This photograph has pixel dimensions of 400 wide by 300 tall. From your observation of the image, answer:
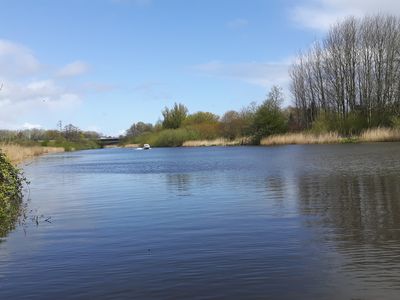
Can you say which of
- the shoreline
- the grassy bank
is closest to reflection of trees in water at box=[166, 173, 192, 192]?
the shoreline

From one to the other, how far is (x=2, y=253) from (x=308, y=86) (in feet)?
223

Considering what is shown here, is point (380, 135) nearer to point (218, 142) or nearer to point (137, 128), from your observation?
point (218, 142)

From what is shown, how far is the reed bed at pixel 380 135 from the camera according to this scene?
49122 mm

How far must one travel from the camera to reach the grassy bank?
49.9 m

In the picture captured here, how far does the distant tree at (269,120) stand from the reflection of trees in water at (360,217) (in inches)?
1989

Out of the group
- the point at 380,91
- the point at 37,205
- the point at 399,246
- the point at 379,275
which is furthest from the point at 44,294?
the point at 380,91

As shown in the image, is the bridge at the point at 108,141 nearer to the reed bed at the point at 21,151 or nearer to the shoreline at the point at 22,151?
the shoreline at the point at 22,151

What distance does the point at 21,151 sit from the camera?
47.5 m

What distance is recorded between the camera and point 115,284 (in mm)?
6438

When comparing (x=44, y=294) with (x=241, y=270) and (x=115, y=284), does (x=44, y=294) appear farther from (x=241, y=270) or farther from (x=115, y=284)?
(x=241, y=270)

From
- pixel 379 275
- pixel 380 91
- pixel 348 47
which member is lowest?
pixel 379 275

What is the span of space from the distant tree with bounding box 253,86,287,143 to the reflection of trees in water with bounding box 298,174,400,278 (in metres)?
50.5

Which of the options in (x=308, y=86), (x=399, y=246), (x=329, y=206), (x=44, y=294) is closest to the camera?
(x=44, y=294)

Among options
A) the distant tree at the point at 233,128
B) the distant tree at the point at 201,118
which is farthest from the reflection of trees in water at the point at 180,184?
the distant tree at the point at 201,118
